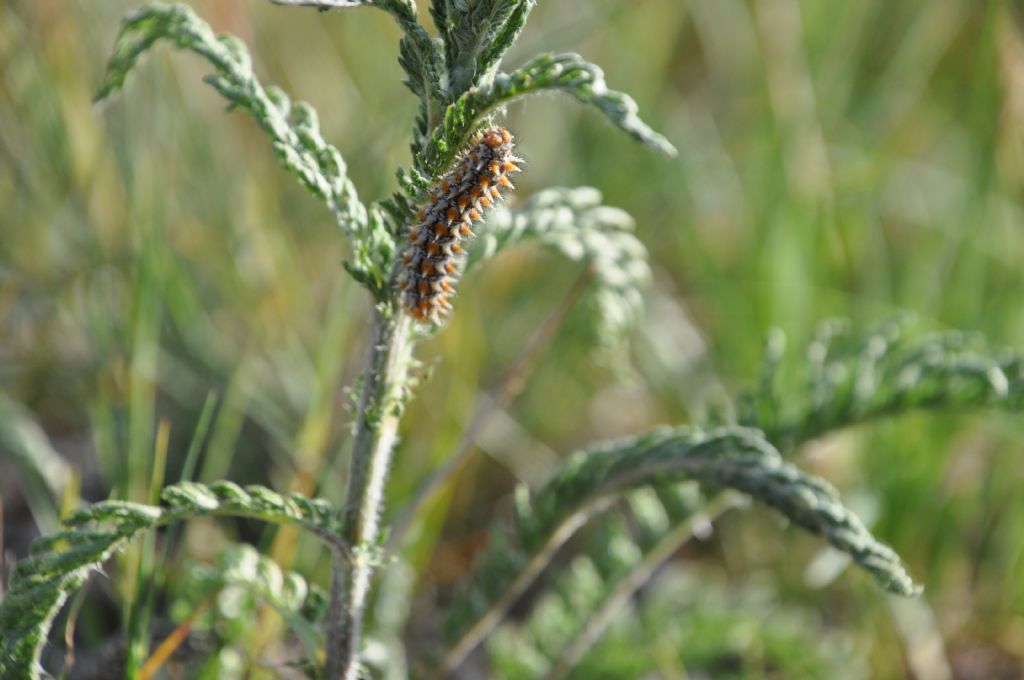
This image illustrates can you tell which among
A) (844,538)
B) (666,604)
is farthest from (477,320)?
(844,538)

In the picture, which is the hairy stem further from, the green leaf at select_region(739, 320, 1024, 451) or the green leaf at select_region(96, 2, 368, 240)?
the green leaf at select_region(96, 2, 368, 240)

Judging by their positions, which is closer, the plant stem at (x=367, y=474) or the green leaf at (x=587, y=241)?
the plant stem at (x=367, y=474)

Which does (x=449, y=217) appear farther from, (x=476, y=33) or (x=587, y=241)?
(x=587, y=241)

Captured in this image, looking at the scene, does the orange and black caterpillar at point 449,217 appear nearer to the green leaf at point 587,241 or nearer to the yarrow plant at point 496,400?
the yarrow plant at point 496,400

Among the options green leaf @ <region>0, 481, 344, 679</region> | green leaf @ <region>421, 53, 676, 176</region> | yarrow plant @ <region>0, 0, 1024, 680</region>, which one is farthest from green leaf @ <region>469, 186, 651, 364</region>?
green leaf @ <region>0, 481, 344, 679</region>

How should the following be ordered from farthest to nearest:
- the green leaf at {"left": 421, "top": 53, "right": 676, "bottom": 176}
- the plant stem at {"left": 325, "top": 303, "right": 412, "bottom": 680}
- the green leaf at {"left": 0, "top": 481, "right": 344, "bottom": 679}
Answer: the plant stem at {"left": 325, "top": 303, "right": 412, "bottom": 680} < the green leaf at {"left": 0, "top": 481, "right": 344, "bottom": 679} < the green leaf at {"left": 421, "top": 53, "right": 676, "bottom": 176}

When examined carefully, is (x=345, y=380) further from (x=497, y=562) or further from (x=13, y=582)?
(x=13, y=582)

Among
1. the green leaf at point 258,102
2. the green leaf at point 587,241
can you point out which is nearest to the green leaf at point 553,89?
the green leaf at point 258,102
